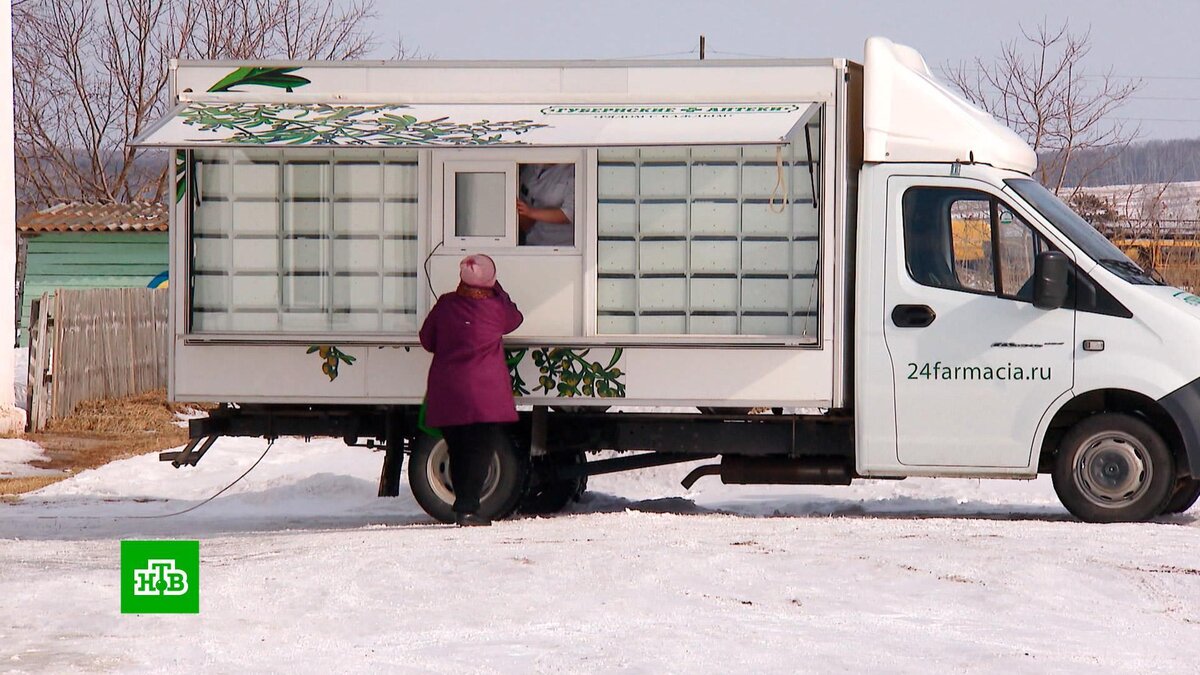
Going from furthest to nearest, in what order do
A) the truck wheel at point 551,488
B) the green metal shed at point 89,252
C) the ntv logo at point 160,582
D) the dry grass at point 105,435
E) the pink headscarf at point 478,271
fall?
the green metal shed at point 89,252 < the dry grass at point 105,435 < the truck wheel at point 551,488 < the pink headscarf at point 478,271 < the ntv logo at point 160,582

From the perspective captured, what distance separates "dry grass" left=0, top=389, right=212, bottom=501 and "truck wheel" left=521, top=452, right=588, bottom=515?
5053 mm

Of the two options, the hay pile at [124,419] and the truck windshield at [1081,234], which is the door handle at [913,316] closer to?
the truck windshield at [1081,234]

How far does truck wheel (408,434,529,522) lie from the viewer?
1012 centimetres

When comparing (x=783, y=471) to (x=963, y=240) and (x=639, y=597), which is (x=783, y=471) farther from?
(x=639, y=597)

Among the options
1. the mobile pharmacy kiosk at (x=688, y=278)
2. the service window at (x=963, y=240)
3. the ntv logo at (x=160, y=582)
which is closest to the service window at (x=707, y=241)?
the mobile pharmacy kiosk at (x=688, y=278)

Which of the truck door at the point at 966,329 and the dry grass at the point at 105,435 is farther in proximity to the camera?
the dry grass at the point at 105,435

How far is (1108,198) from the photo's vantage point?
30.2 metres

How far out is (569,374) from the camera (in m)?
10.0

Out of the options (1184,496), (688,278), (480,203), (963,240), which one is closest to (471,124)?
(480,203)

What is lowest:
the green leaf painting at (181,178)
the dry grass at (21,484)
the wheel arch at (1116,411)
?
the dry grass at (21,484)

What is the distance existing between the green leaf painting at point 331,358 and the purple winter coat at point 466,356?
687 millimetres

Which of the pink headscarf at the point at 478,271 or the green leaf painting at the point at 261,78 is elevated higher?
the green leaf painting at the point at 261,78

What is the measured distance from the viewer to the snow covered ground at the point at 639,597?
6023 millimetres

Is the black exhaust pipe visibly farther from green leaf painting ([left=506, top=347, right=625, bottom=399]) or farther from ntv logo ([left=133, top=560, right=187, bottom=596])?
ntv logo ([left=133, top=560, right=187, bottom=596])
